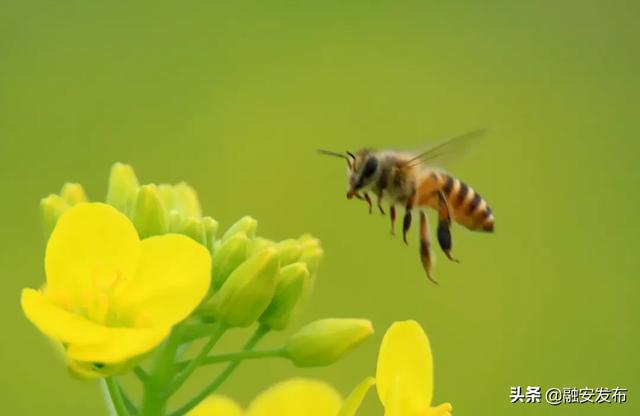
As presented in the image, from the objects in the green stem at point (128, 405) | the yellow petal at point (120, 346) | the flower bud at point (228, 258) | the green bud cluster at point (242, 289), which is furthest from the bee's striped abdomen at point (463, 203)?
the yellow petal at point (120, 346)

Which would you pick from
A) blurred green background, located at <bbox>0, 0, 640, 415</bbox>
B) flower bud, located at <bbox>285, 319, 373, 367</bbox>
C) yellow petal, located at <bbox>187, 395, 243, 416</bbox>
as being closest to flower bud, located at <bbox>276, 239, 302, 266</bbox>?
flower bud, located at <bbox>285, 319, 373, 367</bbox>

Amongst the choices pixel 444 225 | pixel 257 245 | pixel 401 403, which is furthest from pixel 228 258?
pixel 444 225

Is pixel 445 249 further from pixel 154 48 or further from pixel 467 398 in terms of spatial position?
pixel 154 48

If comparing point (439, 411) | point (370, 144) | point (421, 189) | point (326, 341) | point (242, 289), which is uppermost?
point (370, 144)

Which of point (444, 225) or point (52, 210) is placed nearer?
point (52, 210)

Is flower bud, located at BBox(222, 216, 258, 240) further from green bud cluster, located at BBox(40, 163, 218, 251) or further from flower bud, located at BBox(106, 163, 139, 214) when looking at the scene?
flower bud, located at BBox(106, 163, 139, 214)

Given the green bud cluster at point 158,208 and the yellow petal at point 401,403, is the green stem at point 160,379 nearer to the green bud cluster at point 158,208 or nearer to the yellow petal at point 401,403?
the green bud cluster at point 158,208

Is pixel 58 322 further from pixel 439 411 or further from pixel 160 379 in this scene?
pixel 439 411
